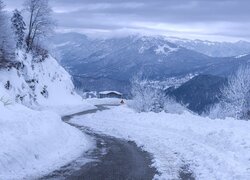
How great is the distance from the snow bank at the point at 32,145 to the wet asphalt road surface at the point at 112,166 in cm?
60

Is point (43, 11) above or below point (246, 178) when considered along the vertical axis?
above

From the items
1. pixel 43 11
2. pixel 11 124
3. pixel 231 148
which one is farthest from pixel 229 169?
pixel 43 11

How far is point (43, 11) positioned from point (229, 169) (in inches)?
2441

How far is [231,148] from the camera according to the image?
2117cm

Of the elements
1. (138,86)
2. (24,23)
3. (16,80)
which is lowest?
(138,86)

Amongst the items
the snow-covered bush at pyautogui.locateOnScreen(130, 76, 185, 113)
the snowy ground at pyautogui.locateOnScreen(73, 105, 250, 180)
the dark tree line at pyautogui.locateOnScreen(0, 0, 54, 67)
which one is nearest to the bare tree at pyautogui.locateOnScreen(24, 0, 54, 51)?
the dark tree line at pyautogui.locateOnScreen(0, 0, 54, 67)

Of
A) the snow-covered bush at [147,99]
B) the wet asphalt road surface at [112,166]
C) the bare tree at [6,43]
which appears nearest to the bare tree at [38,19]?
the bare tree at [6,43]

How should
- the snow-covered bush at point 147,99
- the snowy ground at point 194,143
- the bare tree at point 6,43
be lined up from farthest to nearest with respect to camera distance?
1. the snow-covered bush at point 147,99
2. the bare tree at point 6,43
3. the snowy ground at point 194,143

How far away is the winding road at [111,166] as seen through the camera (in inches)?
651

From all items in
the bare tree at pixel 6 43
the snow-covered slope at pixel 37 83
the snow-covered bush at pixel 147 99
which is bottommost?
the snow-covered bush at pixel 147 99

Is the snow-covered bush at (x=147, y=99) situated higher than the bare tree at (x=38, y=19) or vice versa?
the bare tree at (x=38, y=19)

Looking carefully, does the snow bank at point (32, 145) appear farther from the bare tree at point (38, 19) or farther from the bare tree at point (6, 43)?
the bare tree at point (38, 19)

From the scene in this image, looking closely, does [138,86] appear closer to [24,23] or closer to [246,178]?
[24,23]

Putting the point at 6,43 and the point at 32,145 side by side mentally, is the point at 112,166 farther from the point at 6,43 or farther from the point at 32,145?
the point at 6,43
